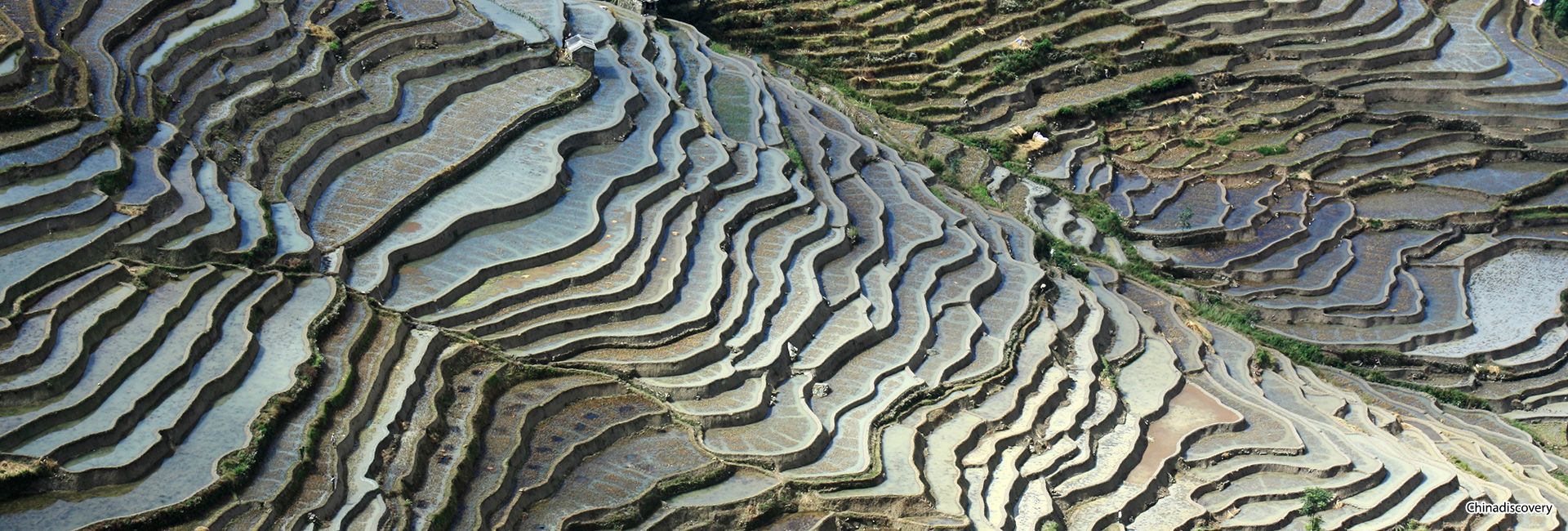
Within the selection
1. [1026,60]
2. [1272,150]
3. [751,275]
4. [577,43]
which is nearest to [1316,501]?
[751,275]

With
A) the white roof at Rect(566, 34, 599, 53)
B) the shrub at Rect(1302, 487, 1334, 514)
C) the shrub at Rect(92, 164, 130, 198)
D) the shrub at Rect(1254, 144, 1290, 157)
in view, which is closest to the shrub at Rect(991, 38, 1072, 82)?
the shrub at Rect(1254, 144, 1290, 157)

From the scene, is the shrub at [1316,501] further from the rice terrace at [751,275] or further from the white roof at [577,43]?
the white roof at [577,43]

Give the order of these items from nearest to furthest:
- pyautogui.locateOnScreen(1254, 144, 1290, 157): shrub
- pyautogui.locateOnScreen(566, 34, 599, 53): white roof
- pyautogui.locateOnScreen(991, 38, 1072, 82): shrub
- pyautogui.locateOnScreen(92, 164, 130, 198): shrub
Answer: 1. pyautogui.locateOnScreen(92, 164, 130, 198): shrub
2. pyautogui.locateOnScreen(566, 34, 599, 53): white roof
3. pyautogui.locateOnScreen(1254, 144, 1290, 157): shrub
4. pyautogui.locateOnScreen(991, 38, 1072, 82): shrub

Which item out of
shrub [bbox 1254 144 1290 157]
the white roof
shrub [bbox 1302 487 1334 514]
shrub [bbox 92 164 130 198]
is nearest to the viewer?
shrub [bbox 92 164 130 198]

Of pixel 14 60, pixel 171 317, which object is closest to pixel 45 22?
pixel 14 60

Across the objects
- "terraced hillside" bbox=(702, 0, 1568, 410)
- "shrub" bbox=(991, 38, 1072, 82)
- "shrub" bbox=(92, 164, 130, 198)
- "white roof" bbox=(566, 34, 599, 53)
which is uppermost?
"shrub" bbox=(92, 164, 130, 198)

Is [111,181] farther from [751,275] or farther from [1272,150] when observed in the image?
[1272,150]

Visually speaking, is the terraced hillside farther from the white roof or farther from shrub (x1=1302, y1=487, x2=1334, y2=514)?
shrub (x1=1302, y1=487, x2=1334, y2=514)

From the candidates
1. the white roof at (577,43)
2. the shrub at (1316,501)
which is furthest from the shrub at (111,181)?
the shrub at (1316,501)
